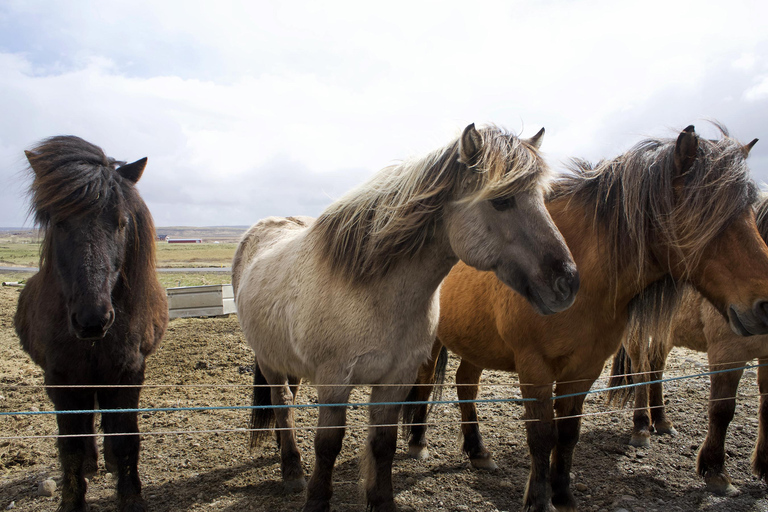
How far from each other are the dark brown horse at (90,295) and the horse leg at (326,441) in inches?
46.7

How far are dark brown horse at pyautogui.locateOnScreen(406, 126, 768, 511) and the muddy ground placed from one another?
1.32 feet

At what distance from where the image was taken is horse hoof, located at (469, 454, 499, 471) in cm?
409

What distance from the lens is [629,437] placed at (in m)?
4.77

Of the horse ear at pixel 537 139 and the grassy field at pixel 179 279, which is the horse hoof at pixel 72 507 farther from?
the grassy field at pixel 179 279

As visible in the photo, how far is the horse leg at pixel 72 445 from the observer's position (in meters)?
3.04

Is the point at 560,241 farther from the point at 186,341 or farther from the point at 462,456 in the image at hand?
the point at 186,341

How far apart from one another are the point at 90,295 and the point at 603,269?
3.16m

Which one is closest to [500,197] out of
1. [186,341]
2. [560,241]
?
[560,241]

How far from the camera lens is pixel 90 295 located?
8.69ft

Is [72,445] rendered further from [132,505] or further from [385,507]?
[385,507]

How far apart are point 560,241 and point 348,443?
123 inches

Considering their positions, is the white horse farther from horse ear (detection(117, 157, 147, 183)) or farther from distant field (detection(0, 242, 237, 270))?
distant field (detection(0, 242, 237, 270))

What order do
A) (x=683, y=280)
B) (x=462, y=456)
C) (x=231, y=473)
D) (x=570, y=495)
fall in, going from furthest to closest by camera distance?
(x=462, y=456)
(x=231, y=473)
(x=570, y=495)
(x=683, y=280)

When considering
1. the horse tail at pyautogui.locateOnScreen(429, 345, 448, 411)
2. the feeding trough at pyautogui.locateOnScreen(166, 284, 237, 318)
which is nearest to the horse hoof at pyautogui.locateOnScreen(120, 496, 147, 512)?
the horse tail at pyautogui.locateOnScreen(429, 345, 448, 411)
